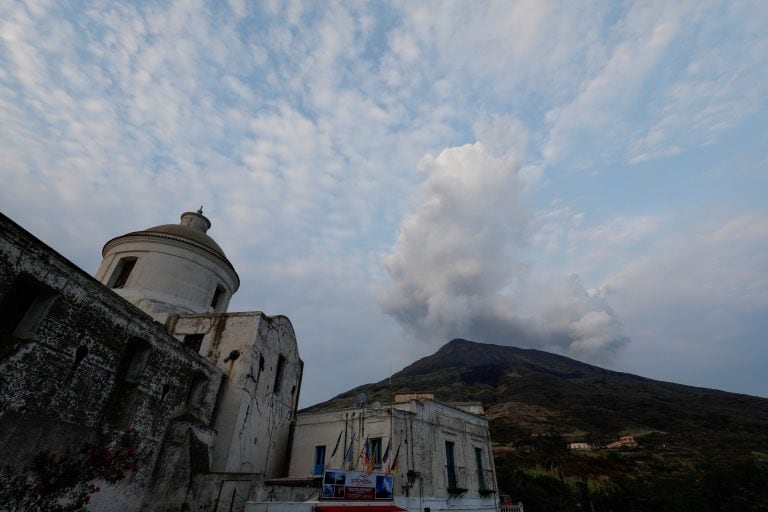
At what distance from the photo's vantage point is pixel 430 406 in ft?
64.2

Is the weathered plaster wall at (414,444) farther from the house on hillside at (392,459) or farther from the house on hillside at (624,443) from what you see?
the house on hillside at (624,443)

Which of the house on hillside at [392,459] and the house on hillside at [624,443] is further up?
the house on hillside at [624,443]

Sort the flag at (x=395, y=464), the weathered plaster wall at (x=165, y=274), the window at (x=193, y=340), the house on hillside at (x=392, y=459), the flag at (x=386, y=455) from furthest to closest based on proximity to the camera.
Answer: the weathered plaster wall at (x=165, y=274) → the window at (x=193, y=340) → the flag at (x=386, y=455) → the flag at (x=395, y=464) → the house on hillside at (x=392, y=459)

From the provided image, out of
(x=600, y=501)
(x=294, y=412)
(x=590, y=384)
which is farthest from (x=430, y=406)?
(x=590, y=384)

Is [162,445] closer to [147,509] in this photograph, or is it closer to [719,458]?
[147,509]

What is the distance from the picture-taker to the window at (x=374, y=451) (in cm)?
1694

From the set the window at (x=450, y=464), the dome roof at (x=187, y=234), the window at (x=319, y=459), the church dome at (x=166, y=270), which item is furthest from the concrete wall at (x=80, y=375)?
the window at (x=450, y=464)

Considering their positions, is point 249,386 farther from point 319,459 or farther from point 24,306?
point 24,306

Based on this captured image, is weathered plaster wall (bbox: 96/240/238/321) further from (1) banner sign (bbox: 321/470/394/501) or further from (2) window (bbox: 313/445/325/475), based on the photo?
(1) banner sign (bbox: 321/470/394/501)

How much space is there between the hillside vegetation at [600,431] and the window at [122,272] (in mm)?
30320

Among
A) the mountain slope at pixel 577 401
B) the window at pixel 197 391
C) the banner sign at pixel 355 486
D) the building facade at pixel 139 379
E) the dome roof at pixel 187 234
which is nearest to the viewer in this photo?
the building facade at pixel 139 379

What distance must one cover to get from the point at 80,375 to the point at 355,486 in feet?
28.4

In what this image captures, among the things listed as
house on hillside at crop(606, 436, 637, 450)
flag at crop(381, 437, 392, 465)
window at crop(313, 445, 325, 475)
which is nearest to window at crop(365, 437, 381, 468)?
flag at crop(381, 437, 392, 465)

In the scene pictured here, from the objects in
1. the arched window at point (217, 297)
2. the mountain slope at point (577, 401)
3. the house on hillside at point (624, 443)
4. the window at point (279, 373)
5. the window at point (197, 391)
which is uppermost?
the mountain slope at point (577, 401)
